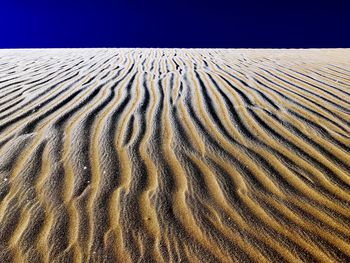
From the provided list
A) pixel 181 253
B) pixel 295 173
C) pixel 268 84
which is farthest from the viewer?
pixel 268 84

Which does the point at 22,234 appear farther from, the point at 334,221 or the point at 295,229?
the point at 334,221

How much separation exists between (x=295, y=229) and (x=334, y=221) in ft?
1.00

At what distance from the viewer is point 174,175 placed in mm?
2936

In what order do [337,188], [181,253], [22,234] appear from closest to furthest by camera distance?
[181,253], [22,234], [337,188]

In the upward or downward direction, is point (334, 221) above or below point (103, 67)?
above

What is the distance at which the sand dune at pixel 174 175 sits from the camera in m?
2.24

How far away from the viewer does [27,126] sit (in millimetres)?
3830

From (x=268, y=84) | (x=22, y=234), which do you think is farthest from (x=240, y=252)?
(x=268, y=84)

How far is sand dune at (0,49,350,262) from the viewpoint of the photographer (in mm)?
2238

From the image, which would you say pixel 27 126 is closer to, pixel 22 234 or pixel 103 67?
pixel 22 234

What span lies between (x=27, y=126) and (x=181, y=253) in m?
2.46

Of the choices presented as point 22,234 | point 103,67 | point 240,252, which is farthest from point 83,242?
point 103,67

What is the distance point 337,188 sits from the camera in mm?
2783

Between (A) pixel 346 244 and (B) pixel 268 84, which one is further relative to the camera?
(B) pixel 268 84
